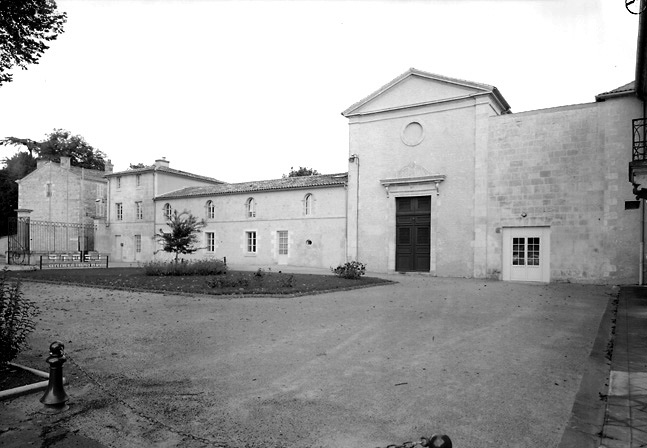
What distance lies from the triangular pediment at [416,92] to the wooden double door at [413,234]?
488 centimetres

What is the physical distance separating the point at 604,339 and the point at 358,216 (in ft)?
53.5

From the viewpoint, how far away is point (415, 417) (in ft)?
11.6

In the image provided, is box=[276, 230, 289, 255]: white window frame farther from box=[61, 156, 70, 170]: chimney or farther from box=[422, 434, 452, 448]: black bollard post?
box=[422, 434, 452, 448]: black bollard post

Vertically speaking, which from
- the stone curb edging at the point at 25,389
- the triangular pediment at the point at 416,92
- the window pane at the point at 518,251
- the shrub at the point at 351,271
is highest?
the triangular pediment at the point at 416,92

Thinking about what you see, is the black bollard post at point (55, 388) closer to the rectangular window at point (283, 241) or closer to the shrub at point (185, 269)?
the shrub at point (185, 269)

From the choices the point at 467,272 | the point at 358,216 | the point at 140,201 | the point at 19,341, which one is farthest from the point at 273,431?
the point at 140,201

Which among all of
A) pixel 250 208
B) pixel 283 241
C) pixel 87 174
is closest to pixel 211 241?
pixel 250 208

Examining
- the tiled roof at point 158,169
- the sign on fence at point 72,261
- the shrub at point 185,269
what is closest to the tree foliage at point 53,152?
the tiled roof at point 158,169

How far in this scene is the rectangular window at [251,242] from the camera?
1067 inches

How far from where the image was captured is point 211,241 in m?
29.1

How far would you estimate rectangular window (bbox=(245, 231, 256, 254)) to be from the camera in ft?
88.9

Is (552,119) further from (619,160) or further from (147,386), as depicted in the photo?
(147,386)

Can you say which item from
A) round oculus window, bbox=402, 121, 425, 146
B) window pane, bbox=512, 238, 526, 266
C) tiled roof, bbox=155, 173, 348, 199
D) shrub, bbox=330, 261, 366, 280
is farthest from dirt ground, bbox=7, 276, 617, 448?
tiled roof, bbox=155, 173, 348, 199

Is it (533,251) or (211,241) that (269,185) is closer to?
(211,241)
